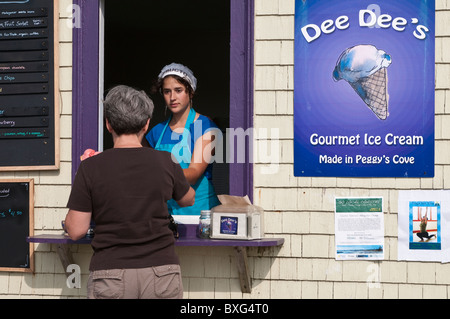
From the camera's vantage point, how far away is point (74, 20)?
444cm

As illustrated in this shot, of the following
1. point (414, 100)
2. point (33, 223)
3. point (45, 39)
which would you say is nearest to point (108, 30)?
point (45, 39)

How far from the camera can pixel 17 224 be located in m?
4.44

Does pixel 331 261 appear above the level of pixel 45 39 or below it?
below

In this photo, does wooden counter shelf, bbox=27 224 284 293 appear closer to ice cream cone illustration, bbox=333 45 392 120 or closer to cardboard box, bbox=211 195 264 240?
cardboard box, bbox=211 195 264 240

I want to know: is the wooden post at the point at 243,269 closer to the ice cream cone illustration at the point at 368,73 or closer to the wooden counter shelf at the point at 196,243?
the wooden counter shelf at the point at 196,243

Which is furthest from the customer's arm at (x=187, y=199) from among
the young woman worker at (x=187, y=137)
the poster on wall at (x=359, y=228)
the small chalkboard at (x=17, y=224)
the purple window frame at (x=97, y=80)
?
the small chalkboard at (x=17, y=224)

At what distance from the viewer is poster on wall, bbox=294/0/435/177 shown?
4.12m

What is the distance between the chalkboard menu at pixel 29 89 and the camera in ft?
14.5

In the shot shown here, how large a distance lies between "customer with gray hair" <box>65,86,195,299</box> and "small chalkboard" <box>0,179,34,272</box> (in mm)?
1516

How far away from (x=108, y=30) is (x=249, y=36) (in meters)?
3.79

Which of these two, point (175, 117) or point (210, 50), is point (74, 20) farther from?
point (210, 50)

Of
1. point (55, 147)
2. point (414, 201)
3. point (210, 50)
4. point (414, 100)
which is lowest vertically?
point (414, 201)

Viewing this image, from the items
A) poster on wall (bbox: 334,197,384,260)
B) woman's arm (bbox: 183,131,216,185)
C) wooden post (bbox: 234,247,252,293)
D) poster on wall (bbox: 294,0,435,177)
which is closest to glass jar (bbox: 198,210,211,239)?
wooden post (bbox: 234,247,252,293)

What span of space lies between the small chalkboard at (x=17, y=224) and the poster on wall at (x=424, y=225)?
2.39 metres
